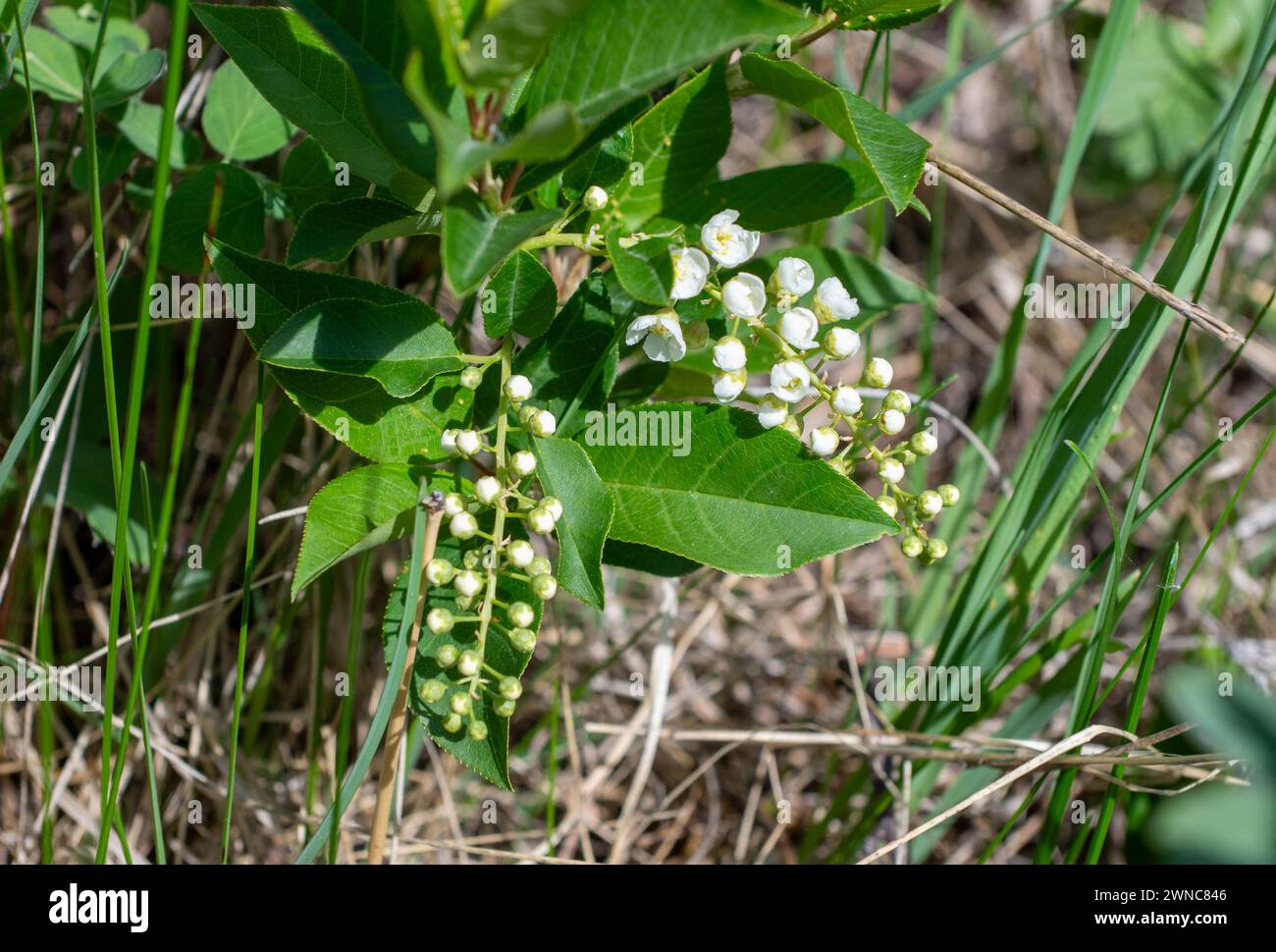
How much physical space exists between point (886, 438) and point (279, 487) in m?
1.15

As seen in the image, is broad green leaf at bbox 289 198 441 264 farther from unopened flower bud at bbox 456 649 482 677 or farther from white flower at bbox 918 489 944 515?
white flower at bbox 918 489 944 515

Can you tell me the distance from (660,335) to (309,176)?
24.5 inches

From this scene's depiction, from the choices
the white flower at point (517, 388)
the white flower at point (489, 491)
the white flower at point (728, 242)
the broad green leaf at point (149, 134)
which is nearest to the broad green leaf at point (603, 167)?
the white flower at point (728, 242)

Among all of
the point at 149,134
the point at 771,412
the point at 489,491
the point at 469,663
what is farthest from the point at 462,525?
the point at 149,134

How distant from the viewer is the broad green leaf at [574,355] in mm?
1248

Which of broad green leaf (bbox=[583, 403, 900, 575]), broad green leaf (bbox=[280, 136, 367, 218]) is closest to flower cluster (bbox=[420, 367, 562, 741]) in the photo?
broad green leaf (bbox=[583, 403, 900, 575])

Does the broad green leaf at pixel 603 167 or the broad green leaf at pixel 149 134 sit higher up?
the broad green leaf at pixel 149 134

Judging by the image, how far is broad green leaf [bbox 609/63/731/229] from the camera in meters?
1.20

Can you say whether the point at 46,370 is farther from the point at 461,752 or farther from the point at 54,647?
the point at 461,752

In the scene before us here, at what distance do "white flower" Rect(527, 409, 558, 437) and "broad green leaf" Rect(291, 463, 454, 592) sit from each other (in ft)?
0.54

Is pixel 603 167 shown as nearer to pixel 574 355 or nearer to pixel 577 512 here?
pixel 574 355

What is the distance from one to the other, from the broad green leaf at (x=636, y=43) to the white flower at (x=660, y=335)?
0.82 ft

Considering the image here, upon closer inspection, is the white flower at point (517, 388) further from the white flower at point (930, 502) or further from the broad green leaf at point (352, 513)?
the white flower at point (930, 502)
